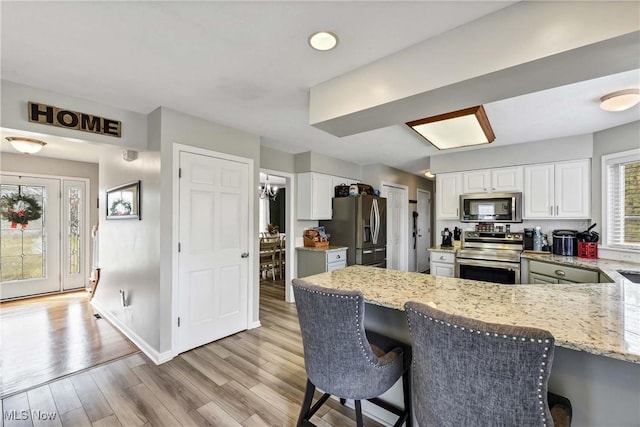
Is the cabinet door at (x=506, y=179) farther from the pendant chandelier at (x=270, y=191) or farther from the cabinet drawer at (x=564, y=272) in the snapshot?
the pendant chandelier at (x=270, y=191)

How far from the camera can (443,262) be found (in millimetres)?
4078

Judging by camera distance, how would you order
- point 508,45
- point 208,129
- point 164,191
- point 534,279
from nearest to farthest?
point 508,45 → point 164,191 → point 208,129 → point 534,279

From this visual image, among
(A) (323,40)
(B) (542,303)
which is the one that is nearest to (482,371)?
(B) (542,303)

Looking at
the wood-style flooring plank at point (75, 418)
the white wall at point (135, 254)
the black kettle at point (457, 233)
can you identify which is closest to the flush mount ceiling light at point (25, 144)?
the white wall at point (135, 254)

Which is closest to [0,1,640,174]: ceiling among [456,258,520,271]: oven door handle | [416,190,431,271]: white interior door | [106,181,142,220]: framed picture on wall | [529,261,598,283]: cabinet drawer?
[106,181,142,220]: framed picture on wall

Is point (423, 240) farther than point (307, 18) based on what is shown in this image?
Yes

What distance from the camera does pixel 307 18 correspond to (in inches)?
57.5

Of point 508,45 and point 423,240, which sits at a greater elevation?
point 508,45

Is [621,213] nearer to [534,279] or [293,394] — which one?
[534,279]

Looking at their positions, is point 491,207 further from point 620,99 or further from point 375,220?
point 620,99

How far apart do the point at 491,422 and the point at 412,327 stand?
1.19ft

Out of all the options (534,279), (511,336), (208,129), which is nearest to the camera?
(511,336)

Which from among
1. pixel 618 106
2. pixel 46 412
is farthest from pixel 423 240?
pixel 46 412

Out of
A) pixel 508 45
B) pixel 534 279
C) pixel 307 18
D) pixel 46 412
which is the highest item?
pixel 307 18
